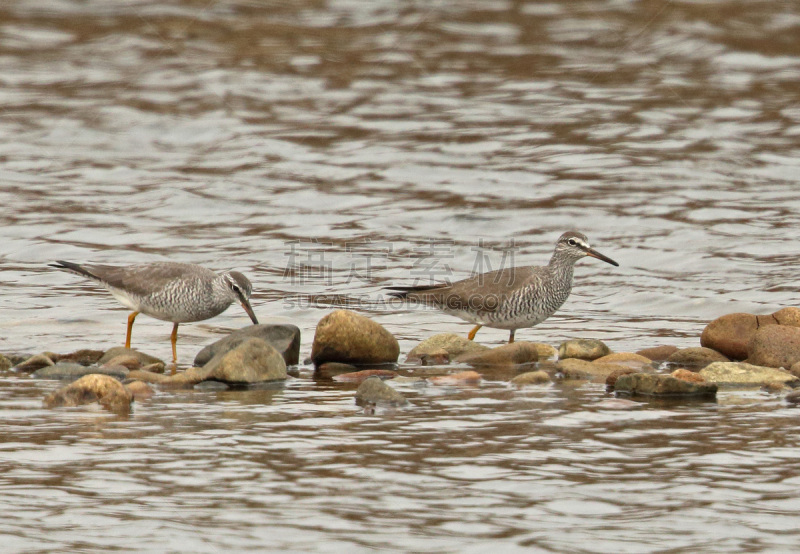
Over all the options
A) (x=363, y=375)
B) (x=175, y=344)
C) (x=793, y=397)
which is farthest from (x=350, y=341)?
(x=793, y=397)

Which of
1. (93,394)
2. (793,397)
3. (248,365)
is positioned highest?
(248,365)

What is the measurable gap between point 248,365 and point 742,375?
4.86 m

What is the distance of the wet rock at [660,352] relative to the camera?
12.7m

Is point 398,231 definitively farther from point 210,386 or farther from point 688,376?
point 688,376

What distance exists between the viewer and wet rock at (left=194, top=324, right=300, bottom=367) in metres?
12.3

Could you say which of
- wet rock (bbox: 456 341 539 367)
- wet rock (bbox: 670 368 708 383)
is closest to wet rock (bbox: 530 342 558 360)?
wet rock (bbox: 456 341 539 367)

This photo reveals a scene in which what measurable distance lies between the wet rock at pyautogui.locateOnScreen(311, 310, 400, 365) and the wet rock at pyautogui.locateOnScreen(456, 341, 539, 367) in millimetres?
949

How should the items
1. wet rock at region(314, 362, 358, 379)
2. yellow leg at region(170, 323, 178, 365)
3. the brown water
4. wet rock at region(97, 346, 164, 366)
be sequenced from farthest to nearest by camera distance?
yellow leg at region(170, 323, 178, 365) < wet rock at region(97, 346, 164, 366) < wet rock at region(314, 362, 358, 379) < the brown water

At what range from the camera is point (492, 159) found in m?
24.3

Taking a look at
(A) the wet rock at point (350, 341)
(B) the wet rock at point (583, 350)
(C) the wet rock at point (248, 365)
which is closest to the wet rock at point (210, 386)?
(C) the wet rock at point (248, 365)

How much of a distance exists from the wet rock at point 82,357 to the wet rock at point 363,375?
285 cm

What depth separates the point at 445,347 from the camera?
13.3 m

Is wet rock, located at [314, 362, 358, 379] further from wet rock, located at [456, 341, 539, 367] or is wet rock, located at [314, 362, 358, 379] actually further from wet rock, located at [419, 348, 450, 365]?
wet rock, located at [456, 341, 539, 367]

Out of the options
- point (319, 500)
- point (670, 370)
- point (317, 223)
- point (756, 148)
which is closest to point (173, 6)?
point (317, 223)
